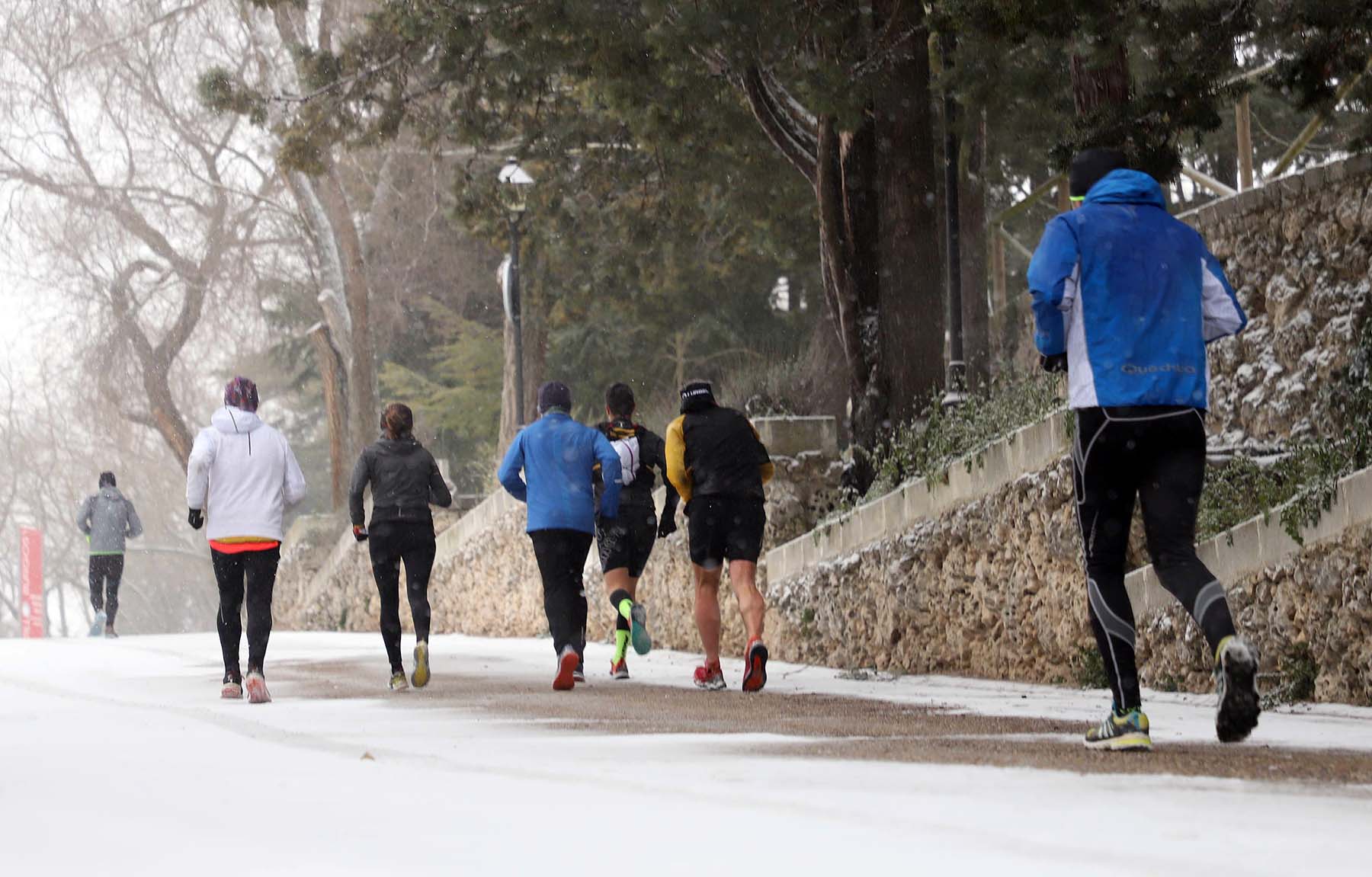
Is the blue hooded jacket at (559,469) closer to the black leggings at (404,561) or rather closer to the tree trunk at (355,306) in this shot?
the black leggings at (404,561)

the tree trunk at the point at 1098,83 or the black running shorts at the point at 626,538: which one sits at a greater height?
the tree trunk at the point at 1098,83

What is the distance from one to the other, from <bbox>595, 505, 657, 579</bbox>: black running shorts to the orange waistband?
2377 millimetres

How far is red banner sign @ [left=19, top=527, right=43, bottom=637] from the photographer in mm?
47469

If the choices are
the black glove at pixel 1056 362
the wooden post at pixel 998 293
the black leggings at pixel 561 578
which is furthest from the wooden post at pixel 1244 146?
the black glove at pixel 1056 362

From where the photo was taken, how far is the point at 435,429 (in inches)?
1417

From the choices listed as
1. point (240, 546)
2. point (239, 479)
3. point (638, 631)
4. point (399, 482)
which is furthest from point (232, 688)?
point (638, 631)

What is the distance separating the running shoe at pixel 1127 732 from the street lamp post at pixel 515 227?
1395cm

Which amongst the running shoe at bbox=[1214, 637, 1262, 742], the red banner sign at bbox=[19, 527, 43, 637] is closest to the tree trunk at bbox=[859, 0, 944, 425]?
the running shoe at bbox=[1214, 637, 1262, 742]

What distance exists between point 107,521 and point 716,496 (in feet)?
45.4

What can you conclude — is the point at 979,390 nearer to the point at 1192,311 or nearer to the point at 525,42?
the point at 525,42

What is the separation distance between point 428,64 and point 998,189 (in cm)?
1325

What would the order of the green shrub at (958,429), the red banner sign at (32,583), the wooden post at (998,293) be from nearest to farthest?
the green shrub at (958,429)
the wooden post at (998,293)
the red banner sign at (32,583)

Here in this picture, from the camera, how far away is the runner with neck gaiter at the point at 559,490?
1122cm

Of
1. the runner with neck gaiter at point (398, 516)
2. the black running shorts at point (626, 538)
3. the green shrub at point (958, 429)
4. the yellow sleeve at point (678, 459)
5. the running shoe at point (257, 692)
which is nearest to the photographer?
the running shoe at point (257, 692)
